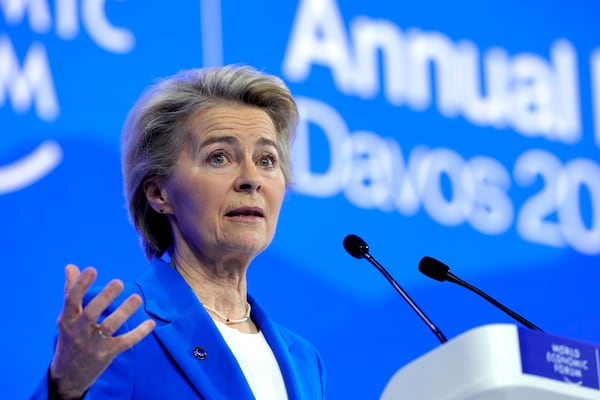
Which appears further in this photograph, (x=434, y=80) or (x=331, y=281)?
(x=434, y=80)

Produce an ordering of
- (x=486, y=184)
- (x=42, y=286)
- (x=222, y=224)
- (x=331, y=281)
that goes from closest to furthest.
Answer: (x=222, y=224) < (x=42, y=286) < (x=331, y=281) < (x=486, y=184)

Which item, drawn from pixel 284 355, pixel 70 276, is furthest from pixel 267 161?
pixel 70 276

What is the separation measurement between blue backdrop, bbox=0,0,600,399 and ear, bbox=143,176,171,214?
611mm

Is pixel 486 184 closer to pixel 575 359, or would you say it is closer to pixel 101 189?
pixel 101 189

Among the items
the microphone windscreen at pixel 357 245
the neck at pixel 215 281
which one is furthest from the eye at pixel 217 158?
the microphone windscreen at pixel 357 245

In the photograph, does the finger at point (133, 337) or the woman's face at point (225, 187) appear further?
the woman's face at point (225, 187)

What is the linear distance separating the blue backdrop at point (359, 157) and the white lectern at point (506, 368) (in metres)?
1.56

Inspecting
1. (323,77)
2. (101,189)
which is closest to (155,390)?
(101,189)

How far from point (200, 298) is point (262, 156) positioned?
1.23 ft

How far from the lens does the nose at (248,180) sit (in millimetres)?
2490

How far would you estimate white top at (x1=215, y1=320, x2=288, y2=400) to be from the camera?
242 cm

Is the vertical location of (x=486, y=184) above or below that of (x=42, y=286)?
above

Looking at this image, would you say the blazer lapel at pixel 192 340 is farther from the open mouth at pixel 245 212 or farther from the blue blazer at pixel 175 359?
the open mouth at pixel 245 212

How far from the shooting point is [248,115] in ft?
8.66
